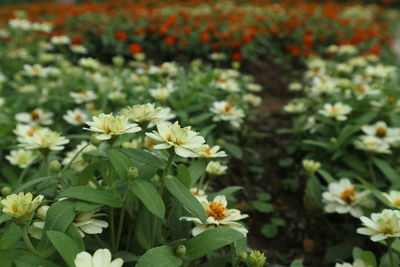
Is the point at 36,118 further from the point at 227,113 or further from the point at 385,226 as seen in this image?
the point at 385,226

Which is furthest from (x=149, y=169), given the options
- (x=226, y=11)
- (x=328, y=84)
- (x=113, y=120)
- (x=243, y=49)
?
(x=226, y=11)

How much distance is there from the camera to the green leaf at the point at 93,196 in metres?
1.01

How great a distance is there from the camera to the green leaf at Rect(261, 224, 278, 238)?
5.67ft

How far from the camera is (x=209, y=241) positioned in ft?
3.15

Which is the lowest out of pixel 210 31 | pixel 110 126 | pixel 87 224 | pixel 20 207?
pixel 210 31

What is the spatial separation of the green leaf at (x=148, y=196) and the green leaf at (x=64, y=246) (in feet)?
0.58

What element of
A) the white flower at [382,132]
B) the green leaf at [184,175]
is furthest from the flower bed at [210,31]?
the green leaf at [184,175]

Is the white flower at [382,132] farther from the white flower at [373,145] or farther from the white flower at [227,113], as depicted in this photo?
the white flower at [227,113]

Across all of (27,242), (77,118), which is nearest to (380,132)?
(77,118)

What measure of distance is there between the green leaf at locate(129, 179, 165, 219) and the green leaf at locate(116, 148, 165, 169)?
62mm

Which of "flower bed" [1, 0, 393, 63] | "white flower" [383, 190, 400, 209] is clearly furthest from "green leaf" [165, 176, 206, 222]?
"flower bed" [1, 0, 393, 63]

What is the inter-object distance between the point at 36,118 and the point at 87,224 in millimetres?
1154

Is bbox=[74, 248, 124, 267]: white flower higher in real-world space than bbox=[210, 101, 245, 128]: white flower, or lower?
higher

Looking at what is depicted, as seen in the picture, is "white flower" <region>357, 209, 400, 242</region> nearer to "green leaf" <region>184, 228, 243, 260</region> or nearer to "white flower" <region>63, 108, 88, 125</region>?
"green leaf" <region>184, 228, 243, 260</region>
